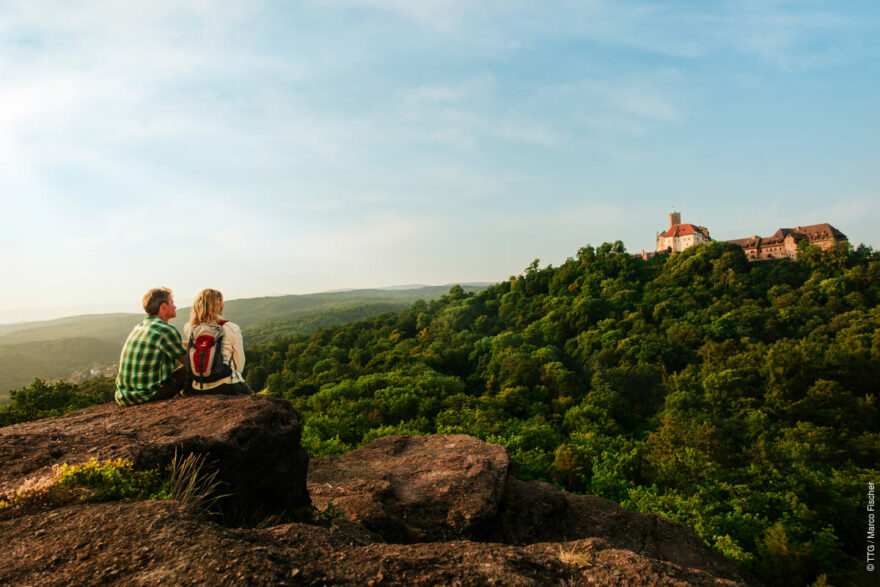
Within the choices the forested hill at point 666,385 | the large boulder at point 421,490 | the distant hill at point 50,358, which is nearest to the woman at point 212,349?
the large boulder at point 421,490

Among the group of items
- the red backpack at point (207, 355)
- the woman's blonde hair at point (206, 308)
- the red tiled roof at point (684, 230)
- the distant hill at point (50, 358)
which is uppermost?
the red tiled roof at point (684, 230)

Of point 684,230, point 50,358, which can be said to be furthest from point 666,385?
point 50,358

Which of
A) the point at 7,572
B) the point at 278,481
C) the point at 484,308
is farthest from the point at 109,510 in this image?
the point at 484,308

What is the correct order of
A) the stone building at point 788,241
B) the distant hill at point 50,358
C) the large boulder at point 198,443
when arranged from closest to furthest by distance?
the large boulder at point 198,443 < the stone building at point 788,241 < the distant hill at point 50,358

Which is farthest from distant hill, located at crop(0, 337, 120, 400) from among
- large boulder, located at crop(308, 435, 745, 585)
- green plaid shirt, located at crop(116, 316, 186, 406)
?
large boulder, located at crop(308, 435, 745, 585)

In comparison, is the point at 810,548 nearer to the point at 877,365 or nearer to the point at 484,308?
the point at 877,365

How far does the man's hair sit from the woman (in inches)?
20.3

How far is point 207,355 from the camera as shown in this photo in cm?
637

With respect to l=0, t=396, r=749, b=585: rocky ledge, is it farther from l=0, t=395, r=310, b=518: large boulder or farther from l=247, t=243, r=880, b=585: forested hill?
l=247, t=243, r=880, b=585: forested hill

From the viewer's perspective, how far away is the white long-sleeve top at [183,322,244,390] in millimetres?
6234

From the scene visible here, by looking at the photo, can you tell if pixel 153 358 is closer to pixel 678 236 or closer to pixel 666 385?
pixel 666 385

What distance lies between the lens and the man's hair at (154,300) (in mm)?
6277

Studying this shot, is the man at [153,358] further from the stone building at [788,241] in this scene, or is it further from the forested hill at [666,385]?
the stone building at [788,241]

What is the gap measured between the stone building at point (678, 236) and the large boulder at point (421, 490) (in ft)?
333
